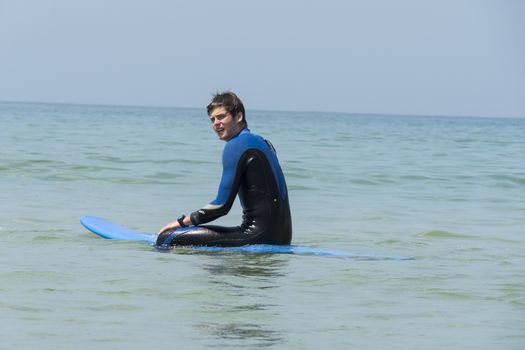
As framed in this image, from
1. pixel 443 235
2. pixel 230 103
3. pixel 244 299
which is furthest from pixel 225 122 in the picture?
pixel 443 235

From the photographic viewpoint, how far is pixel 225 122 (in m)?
7.27

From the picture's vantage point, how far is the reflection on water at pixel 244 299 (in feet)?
15.8

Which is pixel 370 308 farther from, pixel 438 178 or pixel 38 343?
pixel 438 178

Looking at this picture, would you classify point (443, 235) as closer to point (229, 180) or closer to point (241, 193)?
point (241, 193)

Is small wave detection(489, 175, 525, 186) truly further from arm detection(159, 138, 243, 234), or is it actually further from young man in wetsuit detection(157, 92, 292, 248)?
arm detection(159, 138, 243, 234)

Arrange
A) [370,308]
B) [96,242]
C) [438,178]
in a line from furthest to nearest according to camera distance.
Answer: [438,178], [96,242], [370,308]

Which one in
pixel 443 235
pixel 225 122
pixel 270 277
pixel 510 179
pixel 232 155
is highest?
pixel 225 122

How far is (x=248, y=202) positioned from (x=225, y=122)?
25.5 inches

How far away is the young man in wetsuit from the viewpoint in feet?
23.8

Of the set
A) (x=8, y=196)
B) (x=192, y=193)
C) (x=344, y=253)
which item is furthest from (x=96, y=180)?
(x=344, y=253)

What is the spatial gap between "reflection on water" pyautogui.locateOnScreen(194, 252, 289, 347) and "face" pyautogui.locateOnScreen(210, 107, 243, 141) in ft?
2.97

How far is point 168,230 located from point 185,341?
3050mm

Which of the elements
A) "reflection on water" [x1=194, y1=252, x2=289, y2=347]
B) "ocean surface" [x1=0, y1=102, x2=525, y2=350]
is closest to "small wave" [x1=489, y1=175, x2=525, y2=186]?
"ocean surface" [x1=0, y1=102, x2=525, y2=350]

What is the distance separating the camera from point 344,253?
7.66 meters
